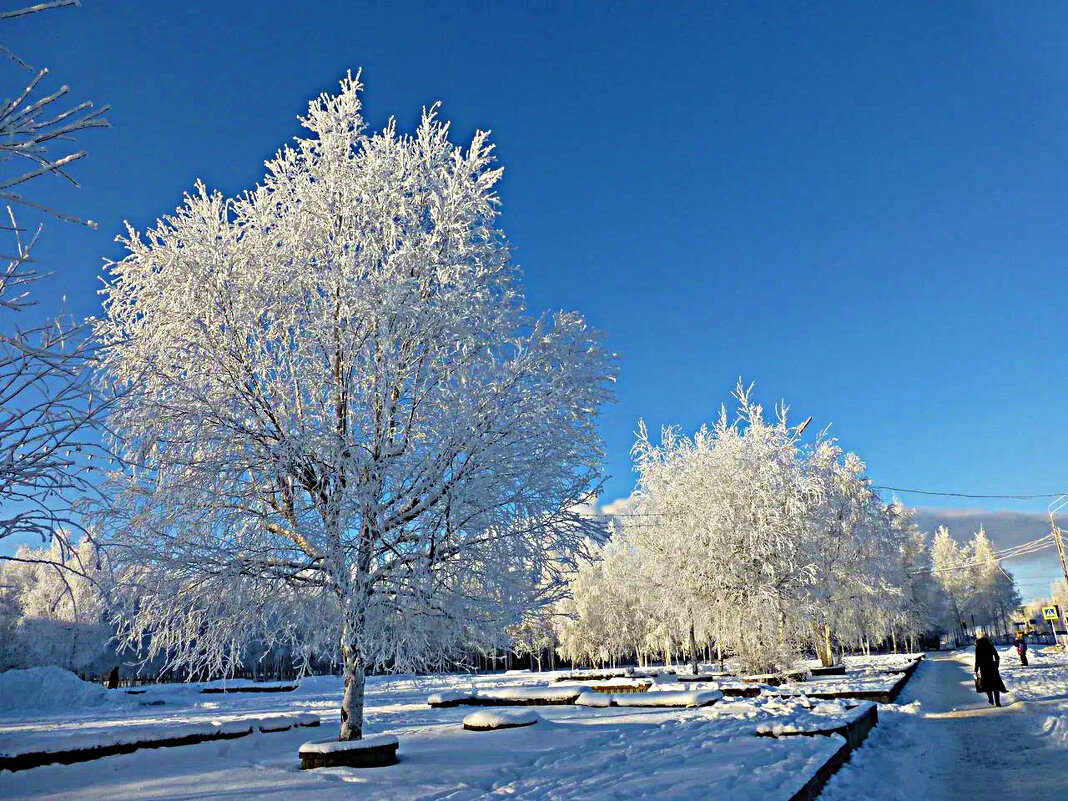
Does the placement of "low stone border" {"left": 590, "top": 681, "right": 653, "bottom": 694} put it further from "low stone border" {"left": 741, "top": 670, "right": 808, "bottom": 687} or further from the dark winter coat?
the dark winter coat

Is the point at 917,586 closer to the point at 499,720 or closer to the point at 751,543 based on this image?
the point at 751,543

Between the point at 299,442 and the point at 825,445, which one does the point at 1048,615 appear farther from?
the point at 299,442

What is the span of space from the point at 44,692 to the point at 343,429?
37.4 m

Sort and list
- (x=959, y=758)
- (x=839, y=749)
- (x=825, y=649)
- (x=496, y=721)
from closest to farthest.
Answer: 1. (x=839, y=749)
2. (x=959, y=758)
3. (x=496, y=721)
4. (x=825, y=649)

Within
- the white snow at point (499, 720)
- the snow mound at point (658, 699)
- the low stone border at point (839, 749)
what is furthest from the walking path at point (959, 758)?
the white snow at point (499, 720)

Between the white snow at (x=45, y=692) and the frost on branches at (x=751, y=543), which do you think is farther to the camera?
the white snow at (x=45, y=692)

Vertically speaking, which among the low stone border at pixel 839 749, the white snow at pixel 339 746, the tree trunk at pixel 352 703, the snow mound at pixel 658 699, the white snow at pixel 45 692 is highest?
the tree trunk at pixel 352 703

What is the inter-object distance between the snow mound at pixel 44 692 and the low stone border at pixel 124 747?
2853 centimetres

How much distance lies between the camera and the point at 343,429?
1123cm

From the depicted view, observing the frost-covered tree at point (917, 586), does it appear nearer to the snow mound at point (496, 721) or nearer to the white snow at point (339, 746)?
the snow mound at point (496, 721)

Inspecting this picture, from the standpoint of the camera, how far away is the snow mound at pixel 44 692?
35.3 metres

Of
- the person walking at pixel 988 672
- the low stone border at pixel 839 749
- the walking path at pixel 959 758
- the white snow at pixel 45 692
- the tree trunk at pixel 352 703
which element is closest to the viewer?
the low stone border at pixel 839 749

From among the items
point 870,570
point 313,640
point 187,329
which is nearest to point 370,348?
point 187,329

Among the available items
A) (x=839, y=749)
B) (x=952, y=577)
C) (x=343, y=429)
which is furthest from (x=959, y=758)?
(x=952, y=577)
